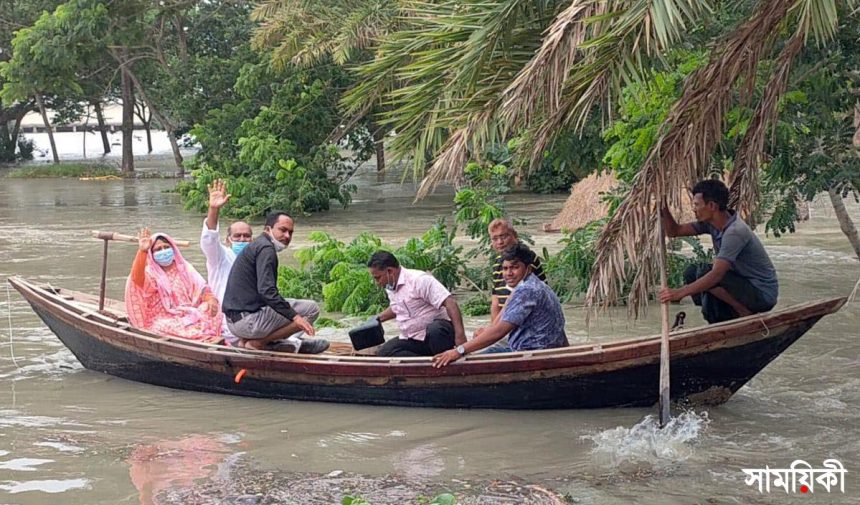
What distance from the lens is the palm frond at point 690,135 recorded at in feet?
19.6

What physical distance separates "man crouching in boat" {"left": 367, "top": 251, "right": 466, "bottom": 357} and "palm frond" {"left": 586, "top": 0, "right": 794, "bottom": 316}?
1296 mm

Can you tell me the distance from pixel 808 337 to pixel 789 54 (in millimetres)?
3580

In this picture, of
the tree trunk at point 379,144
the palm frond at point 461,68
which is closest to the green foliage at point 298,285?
the palm frond at point 461,68

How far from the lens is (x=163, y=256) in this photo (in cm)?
A: 805

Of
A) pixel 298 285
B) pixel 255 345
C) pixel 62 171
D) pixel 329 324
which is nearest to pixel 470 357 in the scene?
pixel 255 345

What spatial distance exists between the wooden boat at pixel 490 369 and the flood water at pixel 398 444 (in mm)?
104

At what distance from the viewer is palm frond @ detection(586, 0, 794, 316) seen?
235 inches

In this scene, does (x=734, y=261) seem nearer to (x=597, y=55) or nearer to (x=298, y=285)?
(x=597, y=55)

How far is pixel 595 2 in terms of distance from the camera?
584 centimetres

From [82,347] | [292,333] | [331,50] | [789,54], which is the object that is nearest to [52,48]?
[331,50]

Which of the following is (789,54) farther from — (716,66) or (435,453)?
(435,453)

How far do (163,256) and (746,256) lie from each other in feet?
12.7

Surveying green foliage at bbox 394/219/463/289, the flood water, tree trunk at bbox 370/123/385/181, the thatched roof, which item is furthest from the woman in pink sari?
tree trunk at bbox 370/123/385/181

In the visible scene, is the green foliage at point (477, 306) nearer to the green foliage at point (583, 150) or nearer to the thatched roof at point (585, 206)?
the green foliage at point (583, 150)
